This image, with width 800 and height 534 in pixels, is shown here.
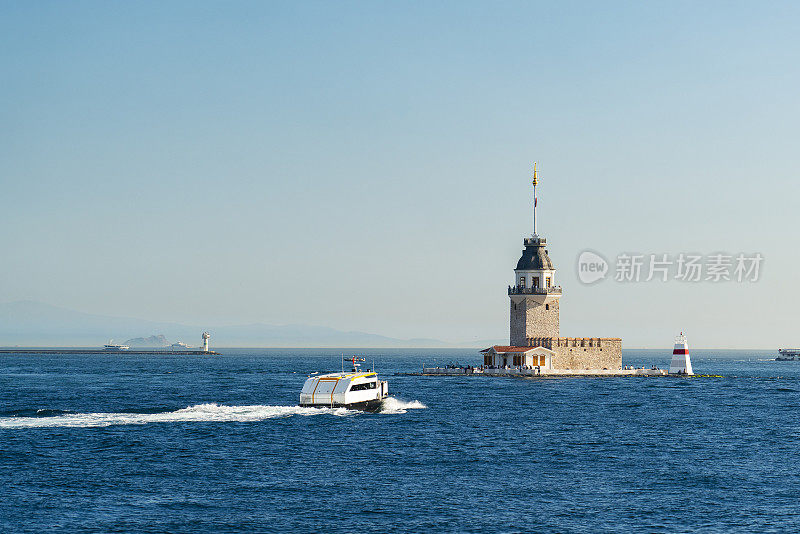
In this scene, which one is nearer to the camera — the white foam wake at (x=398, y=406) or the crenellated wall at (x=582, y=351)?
the white foam wake at (x=398, y=406)

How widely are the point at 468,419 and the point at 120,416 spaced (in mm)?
27735

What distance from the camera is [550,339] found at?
5325 inches

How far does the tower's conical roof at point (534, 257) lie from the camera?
13838 cm

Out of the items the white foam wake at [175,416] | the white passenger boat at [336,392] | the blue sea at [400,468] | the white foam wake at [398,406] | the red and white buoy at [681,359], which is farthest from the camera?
the red and white buoy at [681,359]

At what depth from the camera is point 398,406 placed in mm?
84750

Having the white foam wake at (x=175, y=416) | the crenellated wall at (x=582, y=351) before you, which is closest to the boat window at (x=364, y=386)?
the white foam wake at (x=175, y=416)

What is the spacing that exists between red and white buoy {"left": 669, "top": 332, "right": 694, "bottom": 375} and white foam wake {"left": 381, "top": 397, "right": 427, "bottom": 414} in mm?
71095

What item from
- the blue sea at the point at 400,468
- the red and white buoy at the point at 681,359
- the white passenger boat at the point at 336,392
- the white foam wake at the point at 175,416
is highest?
the red and white buoy at the point at 681,359

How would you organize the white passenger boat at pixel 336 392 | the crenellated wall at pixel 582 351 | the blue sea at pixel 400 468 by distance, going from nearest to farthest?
the blue sea at pixel 400 468, the white passenger boat at pixel 336 392, the crenellated wall at pixel 582 351

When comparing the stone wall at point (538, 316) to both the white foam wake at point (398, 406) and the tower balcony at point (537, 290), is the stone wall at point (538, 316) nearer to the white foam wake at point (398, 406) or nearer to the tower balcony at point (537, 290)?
the tower balcony at point (537, 290)

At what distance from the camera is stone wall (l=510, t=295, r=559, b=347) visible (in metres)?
136

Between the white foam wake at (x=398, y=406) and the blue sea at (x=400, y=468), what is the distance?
35 cm

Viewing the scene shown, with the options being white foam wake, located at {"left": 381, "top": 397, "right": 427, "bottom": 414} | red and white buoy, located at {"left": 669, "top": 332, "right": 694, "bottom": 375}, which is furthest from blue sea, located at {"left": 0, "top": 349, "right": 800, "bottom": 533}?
red and white buoy, located at {"left": 669, "top": 332, "right": 694, "bottom": 375}

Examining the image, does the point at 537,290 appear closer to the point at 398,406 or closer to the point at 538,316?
the point at 538,316
